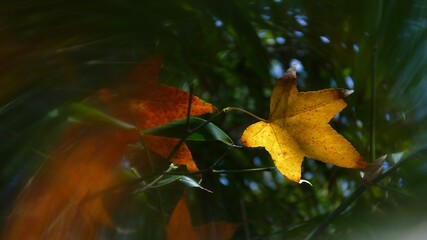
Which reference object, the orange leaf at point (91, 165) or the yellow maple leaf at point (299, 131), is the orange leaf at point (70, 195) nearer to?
the orange leaf at point (91, 165)

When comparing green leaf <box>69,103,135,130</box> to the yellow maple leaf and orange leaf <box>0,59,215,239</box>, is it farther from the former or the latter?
the yellow maple leaf

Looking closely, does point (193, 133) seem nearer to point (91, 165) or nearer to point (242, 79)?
point (91, 165)

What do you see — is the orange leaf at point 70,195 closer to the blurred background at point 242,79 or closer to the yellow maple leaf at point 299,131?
the blurred background at point 242,79

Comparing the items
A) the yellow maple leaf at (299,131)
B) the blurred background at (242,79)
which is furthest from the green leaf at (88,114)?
the yellow maple leaf at (299,131)

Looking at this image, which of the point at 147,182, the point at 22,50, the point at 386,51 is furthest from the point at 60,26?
the point at 386,51

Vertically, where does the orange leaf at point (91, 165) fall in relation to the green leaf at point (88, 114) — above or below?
below

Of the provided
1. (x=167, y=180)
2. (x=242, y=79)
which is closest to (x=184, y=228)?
(x=167, y=180)

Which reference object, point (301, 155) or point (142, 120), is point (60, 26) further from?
point (301, 155)

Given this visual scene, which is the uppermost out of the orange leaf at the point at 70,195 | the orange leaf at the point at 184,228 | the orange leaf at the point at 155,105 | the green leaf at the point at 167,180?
the orange leaf at the point at 155,105
